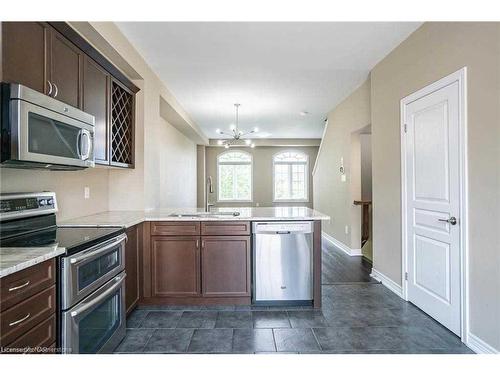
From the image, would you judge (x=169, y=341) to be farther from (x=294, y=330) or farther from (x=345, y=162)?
(x=345, y=162)

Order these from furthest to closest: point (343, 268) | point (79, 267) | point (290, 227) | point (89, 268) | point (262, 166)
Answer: point (262, 166), point (343, 268), point (290, 227), point (89, 268), point (79, 267)

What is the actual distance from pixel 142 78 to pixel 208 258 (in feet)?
7.20

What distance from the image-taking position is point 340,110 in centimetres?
550

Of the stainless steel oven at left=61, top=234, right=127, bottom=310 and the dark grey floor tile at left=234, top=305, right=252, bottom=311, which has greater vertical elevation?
the stainless steel oven at left=61, top=234, right=127, bottom=310

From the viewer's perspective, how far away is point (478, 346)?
2.07 metres

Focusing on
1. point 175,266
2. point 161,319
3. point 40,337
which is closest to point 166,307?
point 161,319

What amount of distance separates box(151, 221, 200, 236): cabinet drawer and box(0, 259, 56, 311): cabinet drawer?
1.45 m

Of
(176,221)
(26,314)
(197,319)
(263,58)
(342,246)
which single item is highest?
(263,58)

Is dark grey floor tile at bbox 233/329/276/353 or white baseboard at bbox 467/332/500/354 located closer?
white baseboard at bbox 467/332/500/354

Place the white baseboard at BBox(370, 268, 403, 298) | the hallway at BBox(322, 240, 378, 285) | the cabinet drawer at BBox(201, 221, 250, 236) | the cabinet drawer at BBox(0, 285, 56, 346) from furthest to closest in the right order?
the hallway at BBox(322, 240, 378, 285) → the white baseboard at BBox(370, 268, 403, 298) → the cabinet drawer at BBox(201, 221, 250, 236) → the cabinet drawer at BBox(0, 285, 56, 346)

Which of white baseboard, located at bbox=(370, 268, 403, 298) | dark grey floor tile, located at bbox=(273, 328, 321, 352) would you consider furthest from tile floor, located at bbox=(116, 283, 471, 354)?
white baseboard, located at bbox=(370, 268, 403, 298)

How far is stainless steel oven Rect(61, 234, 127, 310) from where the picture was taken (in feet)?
5.09

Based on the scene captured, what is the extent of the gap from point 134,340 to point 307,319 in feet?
4.76

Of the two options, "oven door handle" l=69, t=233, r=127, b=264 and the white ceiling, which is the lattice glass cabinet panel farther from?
"oven door handle" l=69, t=233, r=127, b=264
